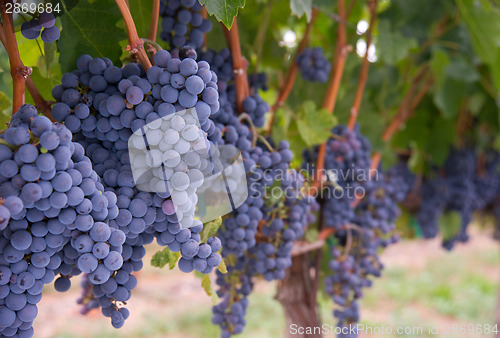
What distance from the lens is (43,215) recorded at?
0.43 metres

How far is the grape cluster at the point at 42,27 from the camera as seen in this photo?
0.49m

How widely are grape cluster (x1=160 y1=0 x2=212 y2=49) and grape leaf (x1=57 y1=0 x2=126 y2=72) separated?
76 mm

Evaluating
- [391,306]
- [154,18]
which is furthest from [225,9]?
[391,306]

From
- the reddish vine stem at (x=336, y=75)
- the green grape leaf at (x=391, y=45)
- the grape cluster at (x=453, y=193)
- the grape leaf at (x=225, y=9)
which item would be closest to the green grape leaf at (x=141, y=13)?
the grape leaf at (x=225, y=9)

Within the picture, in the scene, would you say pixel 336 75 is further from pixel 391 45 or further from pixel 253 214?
pixel 253 214

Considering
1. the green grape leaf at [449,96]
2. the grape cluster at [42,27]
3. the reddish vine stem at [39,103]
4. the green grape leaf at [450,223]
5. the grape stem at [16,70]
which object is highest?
the green grape leaf at [449,96]

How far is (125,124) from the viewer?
49 cm

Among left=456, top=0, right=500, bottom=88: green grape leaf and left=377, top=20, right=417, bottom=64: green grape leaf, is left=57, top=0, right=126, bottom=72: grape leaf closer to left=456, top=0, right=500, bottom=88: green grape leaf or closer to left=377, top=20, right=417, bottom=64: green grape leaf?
left=377, top=20, right=417, bottom=64: green grape leaf

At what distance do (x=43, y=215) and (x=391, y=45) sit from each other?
978 mm

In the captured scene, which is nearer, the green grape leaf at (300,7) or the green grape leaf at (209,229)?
the green grape leaf at (209,229)

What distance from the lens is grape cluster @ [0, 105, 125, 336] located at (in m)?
0.40

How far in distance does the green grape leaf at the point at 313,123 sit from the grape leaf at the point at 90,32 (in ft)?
1.40

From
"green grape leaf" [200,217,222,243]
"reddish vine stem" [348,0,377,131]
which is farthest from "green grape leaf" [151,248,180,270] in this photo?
"reddish vine stem" [348,0,377,131]

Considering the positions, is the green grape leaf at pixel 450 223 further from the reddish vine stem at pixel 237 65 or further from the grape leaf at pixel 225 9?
the grape leaf at pixel 225 9
